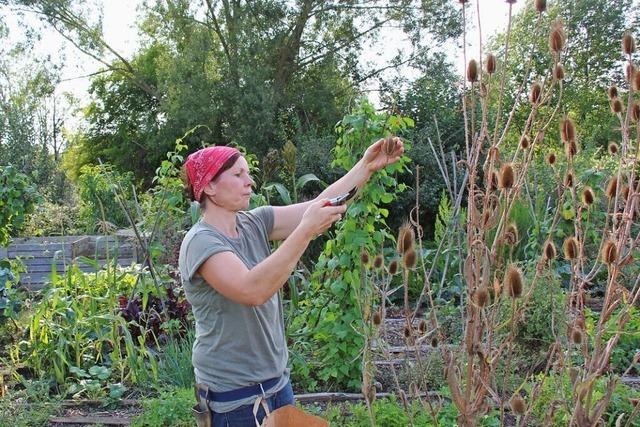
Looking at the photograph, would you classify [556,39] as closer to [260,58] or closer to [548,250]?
[548,250]

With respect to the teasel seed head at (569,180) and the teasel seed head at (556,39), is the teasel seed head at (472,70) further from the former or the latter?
the teasel seed head at (569,180)

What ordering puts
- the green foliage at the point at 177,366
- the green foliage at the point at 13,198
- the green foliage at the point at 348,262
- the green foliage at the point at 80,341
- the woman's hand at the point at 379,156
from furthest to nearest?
the green foliage at the point at 13,198 → the green foliage at the point at 80,341 → the green foliage at the point at 177,366 → the green foliage at the point at 348,262 → the woman's hand at the point at 379,156

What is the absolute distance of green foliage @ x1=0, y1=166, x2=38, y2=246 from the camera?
5.79 metres

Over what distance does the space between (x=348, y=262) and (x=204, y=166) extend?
79.5 inches

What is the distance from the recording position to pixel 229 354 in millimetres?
2012

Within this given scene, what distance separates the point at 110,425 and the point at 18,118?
54.6 feet

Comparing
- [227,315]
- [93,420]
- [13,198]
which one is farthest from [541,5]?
[13,198]

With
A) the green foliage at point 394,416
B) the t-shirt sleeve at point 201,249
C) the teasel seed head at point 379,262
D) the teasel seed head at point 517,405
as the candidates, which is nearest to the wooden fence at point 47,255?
the green foliage at point 394,416

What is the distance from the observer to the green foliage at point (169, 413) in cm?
342

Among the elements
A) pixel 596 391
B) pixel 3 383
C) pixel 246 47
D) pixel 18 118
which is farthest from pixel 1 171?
Answer: pixel 18 118

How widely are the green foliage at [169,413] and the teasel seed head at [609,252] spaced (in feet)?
8.27

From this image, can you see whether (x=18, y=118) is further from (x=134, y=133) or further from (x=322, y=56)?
(x=322, y=56)

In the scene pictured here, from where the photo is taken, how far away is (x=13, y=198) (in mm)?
5832

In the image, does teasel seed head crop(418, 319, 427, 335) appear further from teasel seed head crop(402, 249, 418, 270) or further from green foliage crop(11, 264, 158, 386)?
green foliage crop(11, 264, 158, 386)
